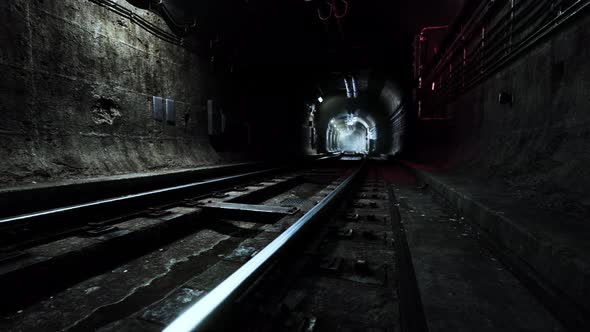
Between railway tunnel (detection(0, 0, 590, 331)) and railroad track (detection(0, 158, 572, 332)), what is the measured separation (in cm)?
1

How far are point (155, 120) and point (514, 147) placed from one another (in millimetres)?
7161

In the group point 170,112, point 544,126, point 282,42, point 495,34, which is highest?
point 282,42


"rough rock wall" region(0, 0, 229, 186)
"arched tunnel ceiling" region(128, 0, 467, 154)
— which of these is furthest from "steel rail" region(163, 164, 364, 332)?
"arched tunnel ceiling" region(128, 0, 467, 154)

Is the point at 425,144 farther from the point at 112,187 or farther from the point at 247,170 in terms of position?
the point at 112,187

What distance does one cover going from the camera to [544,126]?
3.59m

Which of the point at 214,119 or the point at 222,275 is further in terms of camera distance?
the point at 214,119

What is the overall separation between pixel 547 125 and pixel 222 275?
4205mm

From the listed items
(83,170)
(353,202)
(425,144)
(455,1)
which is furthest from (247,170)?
(455,1)

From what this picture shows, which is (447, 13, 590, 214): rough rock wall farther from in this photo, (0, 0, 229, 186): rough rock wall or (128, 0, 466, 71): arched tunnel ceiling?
(0, 0, 229, 186): rough rock wall

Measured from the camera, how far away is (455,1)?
29.3 ft

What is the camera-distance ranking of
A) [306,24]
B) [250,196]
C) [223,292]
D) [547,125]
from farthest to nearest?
[306,24] < [250,196] < [547,125] < [223,292]

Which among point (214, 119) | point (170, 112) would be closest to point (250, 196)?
point (170, 112)

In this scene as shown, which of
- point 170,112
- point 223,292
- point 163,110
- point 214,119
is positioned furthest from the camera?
point 214,119

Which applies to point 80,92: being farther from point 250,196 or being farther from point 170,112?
point 250,196
